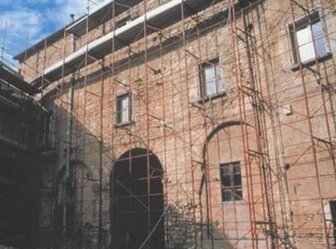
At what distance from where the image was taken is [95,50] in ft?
58.0

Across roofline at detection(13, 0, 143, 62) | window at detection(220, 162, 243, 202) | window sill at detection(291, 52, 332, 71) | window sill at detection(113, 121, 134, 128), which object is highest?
roofline at detection(13, 0, 143, 62)

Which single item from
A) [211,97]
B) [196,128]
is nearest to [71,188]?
[196,128]

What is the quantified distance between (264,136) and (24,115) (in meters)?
12.5

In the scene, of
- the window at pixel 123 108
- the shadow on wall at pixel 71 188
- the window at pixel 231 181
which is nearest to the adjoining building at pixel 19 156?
the shadow on wall at pixel 71 188

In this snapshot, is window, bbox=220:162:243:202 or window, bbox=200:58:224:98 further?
window, bbox=200:58:224:98

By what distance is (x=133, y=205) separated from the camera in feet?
55.0

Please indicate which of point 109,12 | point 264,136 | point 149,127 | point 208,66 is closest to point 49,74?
point 109,12

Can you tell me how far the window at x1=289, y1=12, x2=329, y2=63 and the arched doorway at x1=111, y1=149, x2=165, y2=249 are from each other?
6359 mm

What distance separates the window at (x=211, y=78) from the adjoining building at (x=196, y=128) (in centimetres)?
4

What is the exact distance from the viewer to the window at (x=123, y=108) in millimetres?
16594

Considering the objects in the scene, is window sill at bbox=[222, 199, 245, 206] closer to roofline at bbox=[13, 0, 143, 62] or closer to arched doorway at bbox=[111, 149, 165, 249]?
arched doorway at bbox=[111, 149, 165, 249]

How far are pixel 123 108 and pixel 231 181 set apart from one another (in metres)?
5.94

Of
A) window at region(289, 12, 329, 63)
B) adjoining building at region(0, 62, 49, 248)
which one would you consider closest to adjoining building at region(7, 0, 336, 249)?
window at region(289, 12, 329, 63)

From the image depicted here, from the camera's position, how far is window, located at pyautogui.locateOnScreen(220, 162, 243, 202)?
1270 cm
